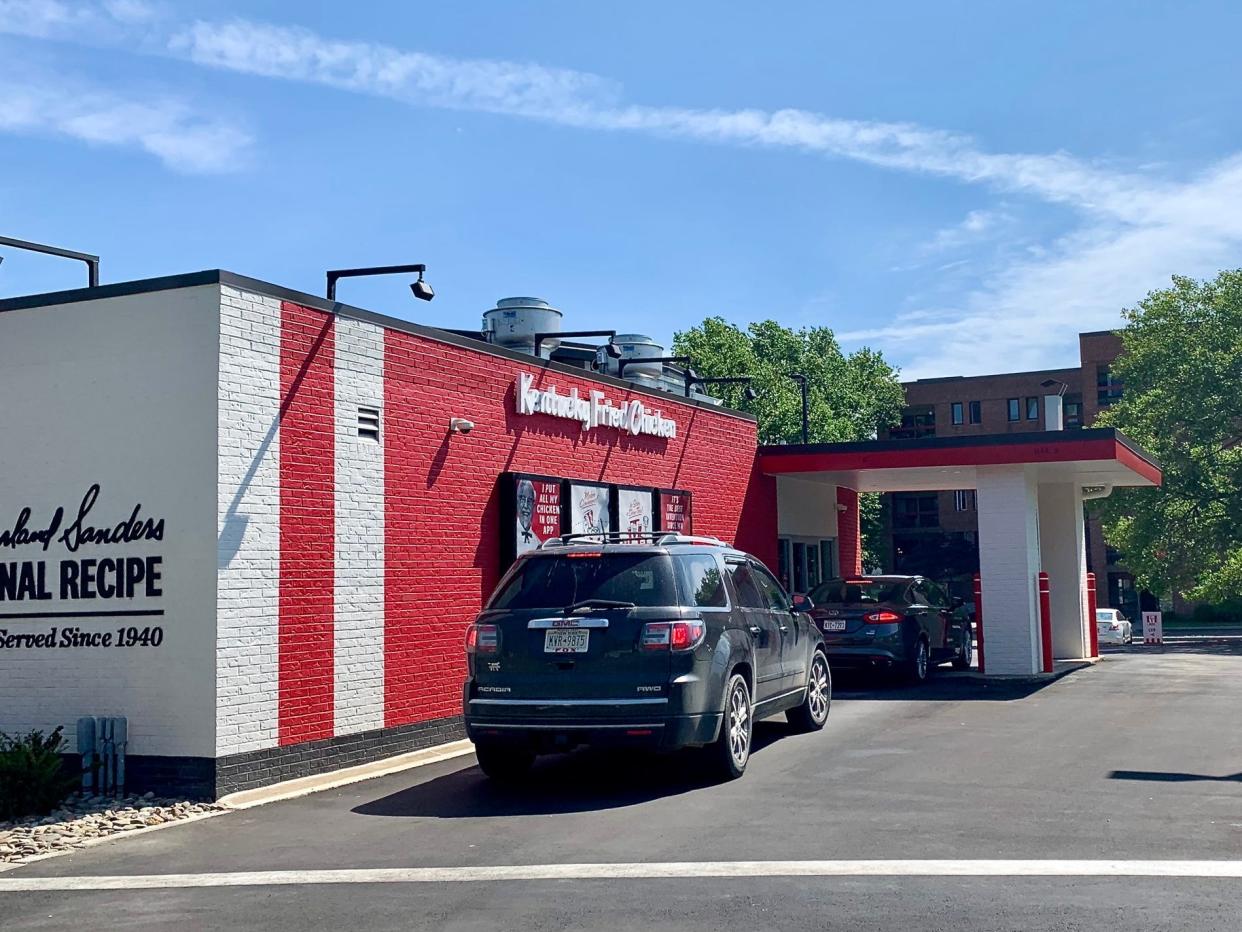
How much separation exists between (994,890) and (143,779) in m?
6.81

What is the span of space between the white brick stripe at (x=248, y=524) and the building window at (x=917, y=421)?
64727 millimetres

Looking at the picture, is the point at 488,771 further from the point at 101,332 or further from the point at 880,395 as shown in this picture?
the point at 880,395

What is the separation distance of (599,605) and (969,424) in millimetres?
65690

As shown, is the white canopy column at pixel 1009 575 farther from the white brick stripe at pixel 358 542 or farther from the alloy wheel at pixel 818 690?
the white brick stripe at pixel 358 542

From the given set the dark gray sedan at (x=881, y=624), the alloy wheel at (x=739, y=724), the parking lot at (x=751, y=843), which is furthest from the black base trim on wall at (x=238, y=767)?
the dark gray sedan at (x=881, y=624)

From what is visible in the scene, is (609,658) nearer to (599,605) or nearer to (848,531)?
(599,605)

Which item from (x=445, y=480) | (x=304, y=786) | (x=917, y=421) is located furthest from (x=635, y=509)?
(x=917, y=421)

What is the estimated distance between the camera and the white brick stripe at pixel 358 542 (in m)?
12.1

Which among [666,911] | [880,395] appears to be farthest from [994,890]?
[880,395]

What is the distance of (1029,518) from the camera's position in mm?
20375

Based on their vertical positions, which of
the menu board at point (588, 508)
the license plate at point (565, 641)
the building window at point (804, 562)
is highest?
the menu board at point (588, 508)

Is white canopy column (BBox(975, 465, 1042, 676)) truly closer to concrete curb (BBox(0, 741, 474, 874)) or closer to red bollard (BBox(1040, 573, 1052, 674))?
red bollard (BBox(1040, 573, 1052, 674))

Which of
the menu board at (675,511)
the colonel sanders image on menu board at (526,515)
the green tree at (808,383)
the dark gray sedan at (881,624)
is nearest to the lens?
the colonel sanders image on menu board at (526,515)

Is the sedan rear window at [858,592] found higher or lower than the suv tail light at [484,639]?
higher
